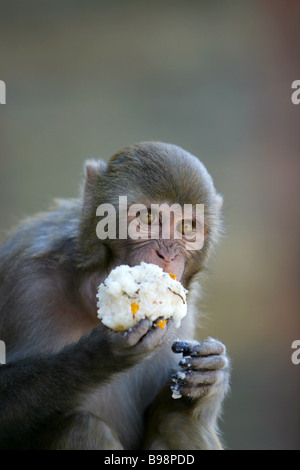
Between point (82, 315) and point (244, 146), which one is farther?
point (244, 146)

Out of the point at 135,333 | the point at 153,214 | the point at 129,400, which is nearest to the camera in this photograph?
the point at 135,333

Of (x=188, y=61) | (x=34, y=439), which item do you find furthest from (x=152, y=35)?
(x=34, y=439)

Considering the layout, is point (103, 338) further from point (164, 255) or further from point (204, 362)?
point (204, 362)

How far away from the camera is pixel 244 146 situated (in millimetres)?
11148

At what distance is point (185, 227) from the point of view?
16.8 ft

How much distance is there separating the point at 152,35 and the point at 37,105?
208 cm

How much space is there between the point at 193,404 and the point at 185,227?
147 centimetres

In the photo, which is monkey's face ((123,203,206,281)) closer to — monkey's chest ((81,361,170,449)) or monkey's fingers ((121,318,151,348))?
monkey's fingers ((121,318,151,348))

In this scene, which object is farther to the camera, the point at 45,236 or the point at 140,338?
the point at 45,236

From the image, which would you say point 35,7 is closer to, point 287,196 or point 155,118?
point 155,118

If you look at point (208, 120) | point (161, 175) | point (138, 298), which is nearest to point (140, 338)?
point (138, 298)

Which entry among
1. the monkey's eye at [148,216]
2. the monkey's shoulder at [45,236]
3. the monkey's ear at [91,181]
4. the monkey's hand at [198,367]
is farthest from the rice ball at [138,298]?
the monkey's shoulder at [45,236]

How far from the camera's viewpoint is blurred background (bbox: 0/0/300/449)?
10.7 m

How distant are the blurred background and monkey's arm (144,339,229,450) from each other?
186 inches
